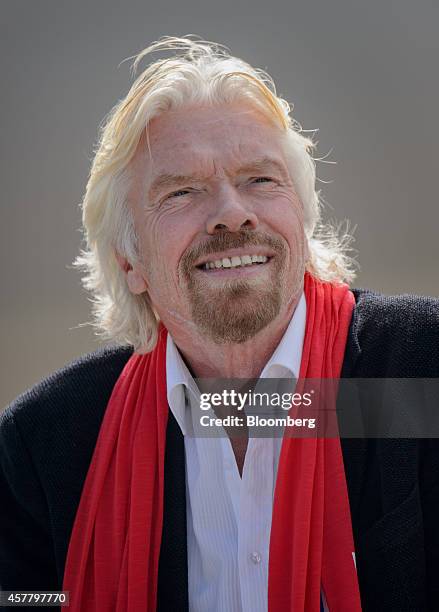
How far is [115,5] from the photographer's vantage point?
370 centimetres

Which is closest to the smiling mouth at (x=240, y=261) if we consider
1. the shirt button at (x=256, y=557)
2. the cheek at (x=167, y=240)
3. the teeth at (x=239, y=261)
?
the teeth at (x=239, y=261)

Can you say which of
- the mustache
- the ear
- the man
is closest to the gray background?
the man

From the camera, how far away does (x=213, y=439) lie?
182cm

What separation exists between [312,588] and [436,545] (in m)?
0.29

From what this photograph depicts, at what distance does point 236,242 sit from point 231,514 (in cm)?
67

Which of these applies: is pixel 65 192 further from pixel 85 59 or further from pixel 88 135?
pixel 85 59

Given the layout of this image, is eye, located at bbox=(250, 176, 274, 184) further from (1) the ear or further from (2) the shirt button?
(2) the shirt button

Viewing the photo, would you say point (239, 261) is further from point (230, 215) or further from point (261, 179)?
point (261, 179)

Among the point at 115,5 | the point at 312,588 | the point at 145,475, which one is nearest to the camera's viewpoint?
the point at 312,588

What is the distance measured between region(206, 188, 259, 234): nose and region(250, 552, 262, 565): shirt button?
0.78 metres

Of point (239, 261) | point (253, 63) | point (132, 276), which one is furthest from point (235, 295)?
point (253, 63)

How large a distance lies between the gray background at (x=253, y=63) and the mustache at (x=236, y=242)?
2035 millimetres

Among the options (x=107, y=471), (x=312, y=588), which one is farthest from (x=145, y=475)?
(x=312, y=588)

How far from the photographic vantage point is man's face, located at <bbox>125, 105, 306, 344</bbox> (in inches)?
70.5
